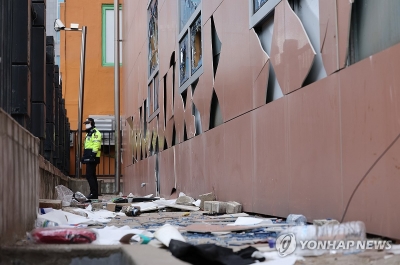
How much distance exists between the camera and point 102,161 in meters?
25.5

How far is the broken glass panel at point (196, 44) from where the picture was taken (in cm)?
953

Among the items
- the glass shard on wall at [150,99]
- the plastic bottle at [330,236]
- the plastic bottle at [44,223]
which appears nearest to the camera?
the plastic bottle at [330,236]

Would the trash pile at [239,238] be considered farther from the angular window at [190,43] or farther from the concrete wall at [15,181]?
the angular window at [190,43]

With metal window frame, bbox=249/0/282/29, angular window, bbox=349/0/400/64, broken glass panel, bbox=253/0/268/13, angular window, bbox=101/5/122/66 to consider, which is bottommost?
angular window, bbox=349/0/400/64

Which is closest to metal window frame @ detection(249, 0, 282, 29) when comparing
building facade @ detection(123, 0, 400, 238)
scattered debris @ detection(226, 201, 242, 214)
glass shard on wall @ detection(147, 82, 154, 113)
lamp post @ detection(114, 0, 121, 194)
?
building facade @ detection(123, 0, 400, 238)

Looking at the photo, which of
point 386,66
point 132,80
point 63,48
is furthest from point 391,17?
point 63,48

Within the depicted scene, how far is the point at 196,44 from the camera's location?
9.83 metres

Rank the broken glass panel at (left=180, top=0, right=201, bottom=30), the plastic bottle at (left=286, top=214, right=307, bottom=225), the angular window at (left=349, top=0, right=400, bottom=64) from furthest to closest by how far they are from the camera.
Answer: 1. the broken glass panel at (left=180, top=0, right=201, bottom=30)
2. the plastic bottle at (left=286, top=214, right=307, bottom=225)
3. the angular window at (left=349, top=0, right=400, bottom=64)

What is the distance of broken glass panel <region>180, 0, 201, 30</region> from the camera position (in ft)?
32.7

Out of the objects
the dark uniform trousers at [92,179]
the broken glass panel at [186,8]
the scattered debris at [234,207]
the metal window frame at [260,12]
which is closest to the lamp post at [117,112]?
the dark uniform trousers at [92,179]

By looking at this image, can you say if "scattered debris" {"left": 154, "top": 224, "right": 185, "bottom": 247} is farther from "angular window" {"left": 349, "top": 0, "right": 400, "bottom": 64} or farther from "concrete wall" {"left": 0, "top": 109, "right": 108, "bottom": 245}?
"angular window" {"left": 349, "top": 0, "right": 400, "bottom": 64}

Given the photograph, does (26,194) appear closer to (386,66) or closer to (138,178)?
(386,66)

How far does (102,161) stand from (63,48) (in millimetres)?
4830

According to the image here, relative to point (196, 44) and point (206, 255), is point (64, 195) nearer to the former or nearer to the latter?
point (196, 44)
